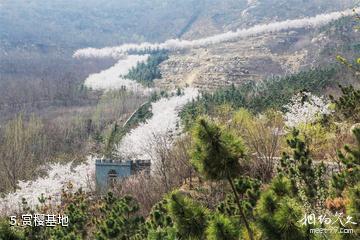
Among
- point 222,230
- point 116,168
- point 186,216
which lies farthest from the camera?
point 116,168

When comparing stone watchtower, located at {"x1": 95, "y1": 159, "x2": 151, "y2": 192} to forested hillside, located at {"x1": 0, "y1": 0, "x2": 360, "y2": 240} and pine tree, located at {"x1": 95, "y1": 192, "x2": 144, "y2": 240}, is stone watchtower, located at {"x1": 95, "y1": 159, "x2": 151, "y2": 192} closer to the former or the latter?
forested hillside, located at {"x1": 0, "y1": 0, "x2": 360, "y2": 240}

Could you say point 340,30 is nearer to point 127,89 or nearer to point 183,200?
point 127,89

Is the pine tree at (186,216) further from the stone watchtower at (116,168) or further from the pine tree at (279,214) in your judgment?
the stone watchtower at (116,168)

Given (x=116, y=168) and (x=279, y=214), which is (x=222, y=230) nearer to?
(x=279, y=214)

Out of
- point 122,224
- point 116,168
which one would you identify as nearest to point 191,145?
point 122,224

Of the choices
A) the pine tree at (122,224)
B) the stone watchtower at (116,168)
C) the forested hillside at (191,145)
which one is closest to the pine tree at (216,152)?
the forested hillside at (191,145)

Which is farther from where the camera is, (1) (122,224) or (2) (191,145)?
(1) (122,224)

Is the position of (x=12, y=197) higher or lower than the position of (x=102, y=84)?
higher

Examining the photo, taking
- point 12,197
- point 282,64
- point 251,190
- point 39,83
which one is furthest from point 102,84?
point 251,190

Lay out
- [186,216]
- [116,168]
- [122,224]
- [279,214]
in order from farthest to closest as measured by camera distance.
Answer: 1. [116,168]
2. [122,224]
3. [186,216]
4. [279,214]
